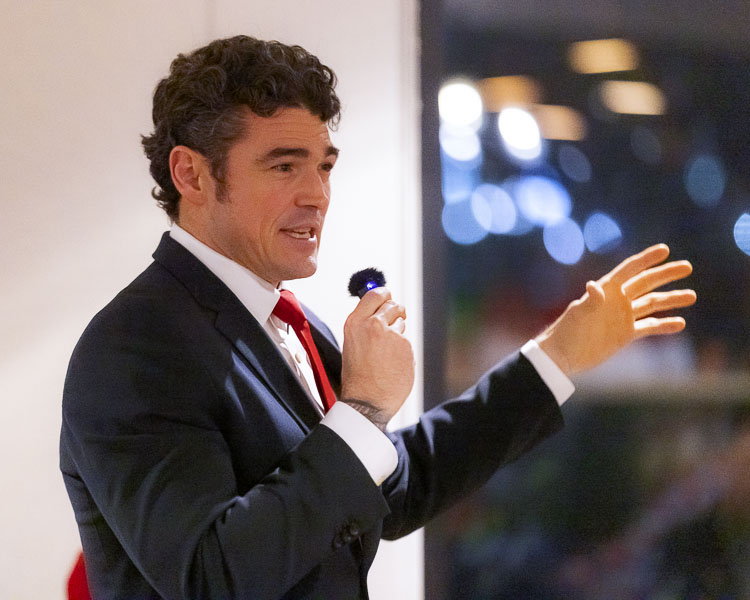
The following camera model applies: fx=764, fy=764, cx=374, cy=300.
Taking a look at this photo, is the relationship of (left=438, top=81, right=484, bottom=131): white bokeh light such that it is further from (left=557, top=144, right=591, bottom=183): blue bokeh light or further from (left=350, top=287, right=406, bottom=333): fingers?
(left=350, top=287, right=406, bottom=333): fingers

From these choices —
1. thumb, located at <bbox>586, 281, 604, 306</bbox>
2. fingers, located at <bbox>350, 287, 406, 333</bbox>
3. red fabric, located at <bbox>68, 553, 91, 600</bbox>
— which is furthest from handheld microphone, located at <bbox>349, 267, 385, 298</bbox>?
red fabric, located at <bbox>68, 553, 91, 600</bbox>

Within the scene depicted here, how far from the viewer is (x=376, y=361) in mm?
1147

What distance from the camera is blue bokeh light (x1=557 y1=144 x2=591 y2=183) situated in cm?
188

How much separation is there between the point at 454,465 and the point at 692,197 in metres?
0.85

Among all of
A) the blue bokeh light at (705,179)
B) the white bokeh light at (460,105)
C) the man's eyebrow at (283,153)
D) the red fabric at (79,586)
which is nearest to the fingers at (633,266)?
the blue bokeh light at (705,179)

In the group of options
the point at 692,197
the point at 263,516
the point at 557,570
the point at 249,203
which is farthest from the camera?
the point at 557,570

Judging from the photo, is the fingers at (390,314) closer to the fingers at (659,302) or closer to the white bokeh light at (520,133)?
the fingers at (659,302)

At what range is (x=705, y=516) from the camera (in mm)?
1766

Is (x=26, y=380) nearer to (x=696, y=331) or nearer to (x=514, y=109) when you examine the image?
(x=514, y=109)

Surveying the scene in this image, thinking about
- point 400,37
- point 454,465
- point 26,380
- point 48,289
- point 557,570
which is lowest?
point 557,570

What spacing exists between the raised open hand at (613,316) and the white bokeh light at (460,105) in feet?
2.47

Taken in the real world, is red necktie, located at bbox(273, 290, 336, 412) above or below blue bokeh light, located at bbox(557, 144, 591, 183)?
below

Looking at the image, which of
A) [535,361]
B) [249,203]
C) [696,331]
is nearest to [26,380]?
[249,203]

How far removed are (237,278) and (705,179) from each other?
110cm
